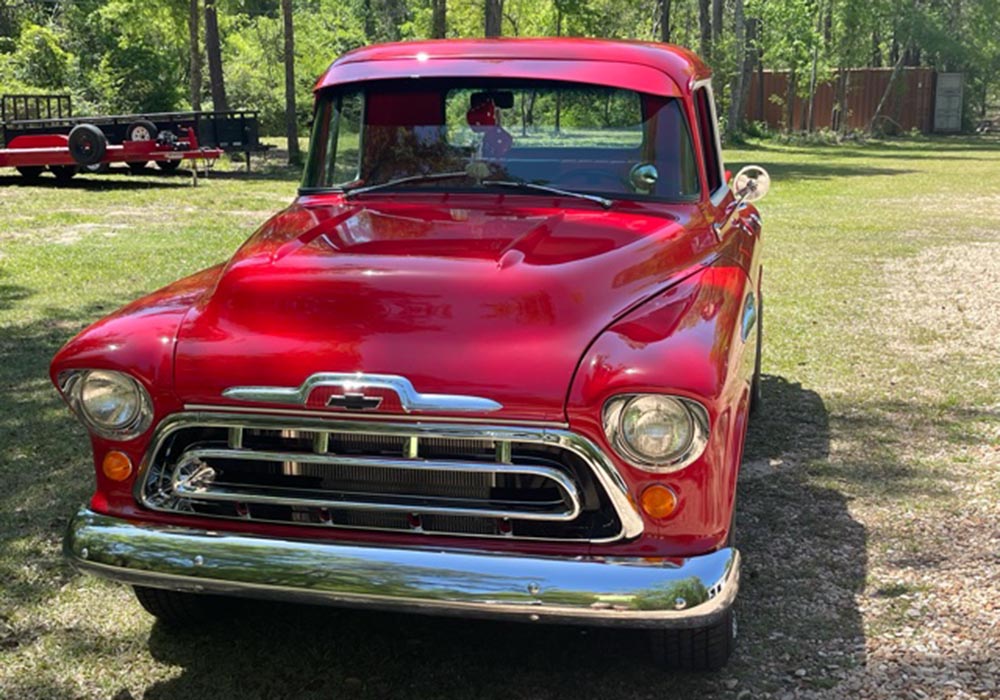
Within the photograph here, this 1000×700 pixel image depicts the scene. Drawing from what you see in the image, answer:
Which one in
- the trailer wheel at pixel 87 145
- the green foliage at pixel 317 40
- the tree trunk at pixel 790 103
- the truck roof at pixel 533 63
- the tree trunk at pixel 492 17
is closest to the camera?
the truck roof at pixel 533 63

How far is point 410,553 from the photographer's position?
2.90m

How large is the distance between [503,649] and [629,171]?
182 cm

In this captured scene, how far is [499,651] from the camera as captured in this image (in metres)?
3.62

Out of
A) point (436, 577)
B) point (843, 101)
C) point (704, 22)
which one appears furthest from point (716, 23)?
point (436, 577)

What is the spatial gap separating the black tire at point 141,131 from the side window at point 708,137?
15.7 m

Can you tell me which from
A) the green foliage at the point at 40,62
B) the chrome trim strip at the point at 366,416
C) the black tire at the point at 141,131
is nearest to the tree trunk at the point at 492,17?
the black tire at the point at 141,131

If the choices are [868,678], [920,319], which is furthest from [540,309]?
[920,319]

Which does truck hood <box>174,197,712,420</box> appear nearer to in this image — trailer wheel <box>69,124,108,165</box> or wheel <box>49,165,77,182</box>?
trailer wheel <box>69,124,108,165</box>

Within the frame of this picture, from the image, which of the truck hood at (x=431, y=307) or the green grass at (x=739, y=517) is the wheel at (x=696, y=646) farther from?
the truck hood at (x=431, y=307)

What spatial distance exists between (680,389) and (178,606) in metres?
1.90

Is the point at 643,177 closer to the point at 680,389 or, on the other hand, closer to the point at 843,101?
the point at 680,389

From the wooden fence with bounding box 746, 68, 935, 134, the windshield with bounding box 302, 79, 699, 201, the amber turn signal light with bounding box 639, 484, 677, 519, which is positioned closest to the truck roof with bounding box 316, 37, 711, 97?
the windshield with bounding box 302, 79, 699, 201

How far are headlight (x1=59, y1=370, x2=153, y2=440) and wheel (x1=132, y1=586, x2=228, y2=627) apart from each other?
65cm

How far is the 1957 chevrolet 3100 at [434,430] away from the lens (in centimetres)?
286
